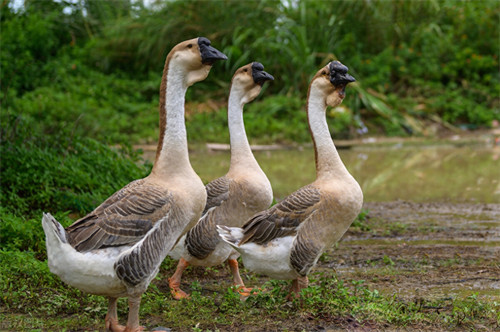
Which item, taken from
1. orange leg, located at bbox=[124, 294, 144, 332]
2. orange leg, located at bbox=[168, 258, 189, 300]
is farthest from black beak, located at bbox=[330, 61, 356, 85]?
orange leg, located at bbox=[124, 294, 144, 332]

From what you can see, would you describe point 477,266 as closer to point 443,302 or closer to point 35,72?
point 443,302

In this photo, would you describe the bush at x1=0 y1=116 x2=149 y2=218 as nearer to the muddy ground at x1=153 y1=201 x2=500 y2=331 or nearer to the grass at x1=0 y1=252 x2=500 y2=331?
the grass at x1=0 y1=252 x2=500 y2=331

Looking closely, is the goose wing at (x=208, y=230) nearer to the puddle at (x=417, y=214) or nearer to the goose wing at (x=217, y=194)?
the goose wing at (x=217, y=194)

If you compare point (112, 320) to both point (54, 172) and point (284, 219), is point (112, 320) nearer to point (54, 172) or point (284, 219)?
point (284, 219)

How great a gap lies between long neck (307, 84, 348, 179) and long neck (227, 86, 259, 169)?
0.67m

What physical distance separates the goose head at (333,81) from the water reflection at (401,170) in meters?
3.52

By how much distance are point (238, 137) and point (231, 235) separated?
1.13 metres

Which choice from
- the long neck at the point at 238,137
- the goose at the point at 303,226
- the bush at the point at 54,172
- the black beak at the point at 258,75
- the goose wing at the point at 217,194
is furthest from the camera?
the bush at the point at 54,172

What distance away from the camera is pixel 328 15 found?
1753 centimetres

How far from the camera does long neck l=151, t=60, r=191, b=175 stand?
4.11 meters

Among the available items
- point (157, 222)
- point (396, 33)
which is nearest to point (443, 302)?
point (157, 222)

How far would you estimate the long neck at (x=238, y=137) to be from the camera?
5398mm

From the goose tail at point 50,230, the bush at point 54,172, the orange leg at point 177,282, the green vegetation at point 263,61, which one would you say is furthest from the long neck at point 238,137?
the green vegetation at point 263,61

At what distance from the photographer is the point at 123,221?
3.92 meters
